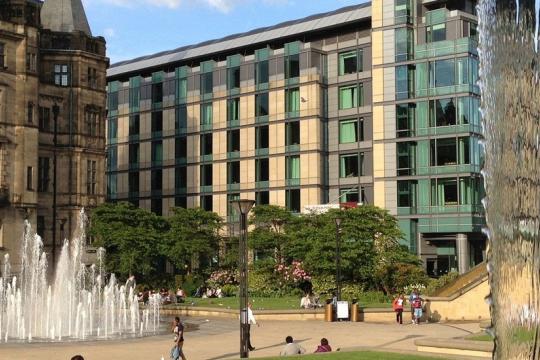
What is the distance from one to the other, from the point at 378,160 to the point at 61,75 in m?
26.7

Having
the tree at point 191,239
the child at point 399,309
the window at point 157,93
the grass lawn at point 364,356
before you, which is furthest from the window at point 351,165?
the grass lawn at point 364,356

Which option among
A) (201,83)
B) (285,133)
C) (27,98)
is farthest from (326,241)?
(201,83)

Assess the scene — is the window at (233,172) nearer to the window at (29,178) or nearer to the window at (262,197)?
the window at (262,197)

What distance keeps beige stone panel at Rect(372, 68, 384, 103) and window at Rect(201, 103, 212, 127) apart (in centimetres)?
2158

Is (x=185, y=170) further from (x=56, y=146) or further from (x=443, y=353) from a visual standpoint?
(x=443, y=353)

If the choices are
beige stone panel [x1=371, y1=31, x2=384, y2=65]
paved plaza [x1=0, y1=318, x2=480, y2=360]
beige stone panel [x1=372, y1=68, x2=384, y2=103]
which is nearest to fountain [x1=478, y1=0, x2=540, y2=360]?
paved plaza [x1=0, y1=318, x2=480, y2=360]

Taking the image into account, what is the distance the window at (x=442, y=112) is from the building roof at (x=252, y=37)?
1163 centimetres

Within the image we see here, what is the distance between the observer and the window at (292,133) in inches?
3049

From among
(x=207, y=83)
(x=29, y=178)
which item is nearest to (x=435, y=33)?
(x=207, y=83)

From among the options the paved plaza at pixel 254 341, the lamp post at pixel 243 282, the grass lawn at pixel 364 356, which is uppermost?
the lamp post at pixel 243 282

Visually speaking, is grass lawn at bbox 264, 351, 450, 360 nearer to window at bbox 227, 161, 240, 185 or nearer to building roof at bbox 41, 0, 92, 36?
building roof at bbox 41, 0, 92, 36

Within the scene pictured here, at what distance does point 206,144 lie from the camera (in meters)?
85.4

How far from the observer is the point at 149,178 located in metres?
91.1

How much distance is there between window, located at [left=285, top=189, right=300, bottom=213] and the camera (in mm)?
77188
